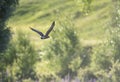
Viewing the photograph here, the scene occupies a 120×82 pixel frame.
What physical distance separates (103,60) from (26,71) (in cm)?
485

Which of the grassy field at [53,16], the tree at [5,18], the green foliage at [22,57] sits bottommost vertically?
the grassy field at [53,16]

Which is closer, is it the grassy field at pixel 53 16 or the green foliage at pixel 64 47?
the green foliage at pixel 64 47

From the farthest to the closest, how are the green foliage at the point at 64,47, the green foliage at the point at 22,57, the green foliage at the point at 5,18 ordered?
the green foliage at the point at 64,47
the green foliage at the point at 22,57
the green foliage at the point at 5,18

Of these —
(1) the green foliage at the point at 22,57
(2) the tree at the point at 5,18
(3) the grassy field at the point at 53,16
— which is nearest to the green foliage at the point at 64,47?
(1) the green foliage at the point at 22,57

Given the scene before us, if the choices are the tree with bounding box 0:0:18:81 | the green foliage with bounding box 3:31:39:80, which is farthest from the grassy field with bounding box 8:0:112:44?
the tree with bounding box 0:0:18:81

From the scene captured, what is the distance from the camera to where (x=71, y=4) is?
386 feet

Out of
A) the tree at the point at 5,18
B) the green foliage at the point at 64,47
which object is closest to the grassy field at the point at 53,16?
the green foliage at the point at 64,47

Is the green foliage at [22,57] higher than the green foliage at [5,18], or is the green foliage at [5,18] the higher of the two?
the green foliage at [5,18]

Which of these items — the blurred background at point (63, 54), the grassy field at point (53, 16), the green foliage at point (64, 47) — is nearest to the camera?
the blurred background at point (63, 54)

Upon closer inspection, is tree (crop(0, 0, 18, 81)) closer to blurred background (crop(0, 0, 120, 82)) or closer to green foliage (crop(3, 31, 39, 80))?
blurred background (crop(0, 0, 120, 82))

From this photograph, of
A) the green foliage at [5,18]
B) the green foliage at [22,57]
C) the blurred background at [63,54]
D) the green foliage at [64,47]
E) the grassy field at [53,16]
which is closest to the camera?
the green foliage at [5,18]

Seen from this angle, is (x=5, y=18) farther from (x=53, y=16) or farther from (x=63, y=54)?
(x=53, y=16)

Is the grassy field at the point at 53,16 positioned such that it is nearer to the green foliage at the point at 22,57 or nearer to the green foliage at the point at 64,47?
the green foliage at the point at 64,47

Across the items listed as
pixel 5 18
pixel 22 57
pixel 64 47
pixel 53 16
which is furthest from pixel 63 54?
pixel 53 16
